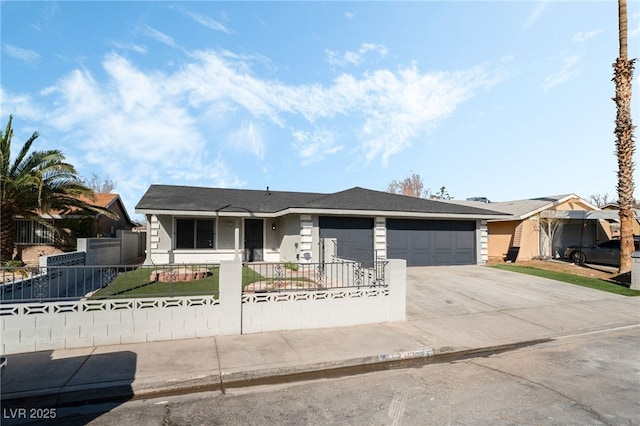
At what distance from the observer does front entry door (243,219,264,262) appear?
60.0 feet

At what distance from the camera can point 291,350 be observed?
20.0 feet

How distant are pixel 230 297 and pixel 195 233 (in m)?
11.5

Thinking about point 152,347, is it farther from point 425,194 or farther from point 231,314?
point 425,194

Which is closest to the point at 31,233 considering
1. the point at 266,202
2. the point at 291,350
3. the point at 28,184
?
the point at 28,184

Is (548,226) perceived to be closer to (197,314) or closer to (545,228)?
(545,228)

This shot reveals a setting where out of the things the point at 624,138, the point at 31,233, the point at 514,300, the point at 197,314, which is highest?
the point at 624,138

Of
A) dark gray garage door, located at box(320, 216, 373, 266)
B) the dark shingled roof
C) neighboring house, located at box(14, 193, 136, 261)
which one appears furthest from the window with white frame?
dark gray garage door, located at box(320, 216, 373, 266)

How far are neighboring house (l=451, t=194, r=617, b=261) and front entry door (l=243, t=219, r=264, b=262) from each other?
13.3 meters

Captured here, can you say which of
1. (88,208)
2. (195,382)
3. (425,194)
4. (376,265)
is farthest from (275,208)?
(425,194)

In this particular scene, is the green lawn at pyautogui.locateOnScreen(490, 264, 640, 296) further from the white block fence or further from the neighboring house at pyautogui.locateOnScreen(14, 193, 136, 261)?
the neighboring house at pyautogui.locateOnScreen(14, 193, 136, 261)

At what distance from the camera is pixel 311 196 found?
898 inches

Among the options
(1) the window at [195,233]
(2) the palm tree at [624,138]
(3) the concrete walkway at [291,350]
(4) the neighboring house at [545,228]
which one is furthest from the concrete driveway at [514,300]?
(1) the window at [195,233]

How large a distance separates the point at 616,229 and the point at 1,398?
30809mm

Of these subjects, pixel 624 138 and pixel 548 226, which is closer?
pixel 624 138
